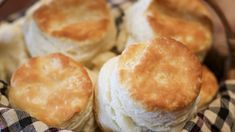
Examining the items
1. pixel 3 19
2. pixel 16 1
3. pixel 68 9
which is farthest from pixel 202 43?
pixel 16 1

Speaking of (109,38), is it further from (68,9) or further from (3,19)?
(3,19)

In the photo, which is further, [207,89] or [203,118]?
[207,89]

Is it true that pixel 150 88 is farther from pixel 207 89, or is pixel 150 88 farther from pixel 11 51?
pixel 11 51

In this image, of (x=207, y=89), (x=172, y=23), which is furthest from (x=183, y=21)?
(x=207, y=89)

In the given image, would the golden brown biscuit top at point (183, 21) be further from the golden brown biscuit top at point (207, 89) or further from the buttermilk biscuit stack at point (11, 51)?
the buttermilk biscuit stack at point (11, 51)

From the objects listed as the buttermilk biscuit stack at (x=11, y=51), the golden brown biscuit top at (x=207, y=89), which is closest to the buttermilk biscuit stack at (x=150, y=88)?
the golden brown biscuit top at (x=207, y=89)

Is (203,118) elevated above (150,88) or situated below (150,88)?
below
